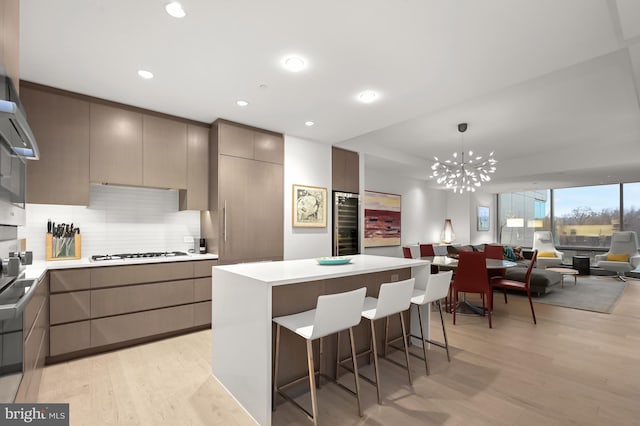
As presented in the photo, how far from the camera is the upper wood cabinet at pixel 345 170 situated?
489 centimetres

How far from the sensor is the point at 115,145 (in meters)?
3.26

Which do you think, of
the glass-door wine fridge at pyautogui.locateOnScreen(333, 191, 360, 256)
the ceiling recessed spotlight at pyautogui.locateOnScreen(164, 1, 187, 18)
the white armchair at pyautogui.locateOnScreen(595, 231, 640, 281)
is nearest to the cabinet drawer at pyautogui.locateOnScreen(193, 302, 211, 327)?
the glass-door wine fridge at pyautogui.locateOnScreen(333, 191, 360, 256)

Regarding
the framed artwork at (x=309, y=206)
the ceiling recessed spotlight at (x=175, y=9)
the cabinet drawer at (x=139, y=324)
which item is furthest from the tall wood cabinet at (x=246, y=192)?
the ceiling recessed spotlight at (x=175, y=9)

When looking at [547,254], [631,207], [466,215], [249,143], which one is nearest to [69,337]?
[249,143]

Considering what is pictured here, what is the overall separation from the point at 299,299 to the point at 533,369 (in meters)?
2.14

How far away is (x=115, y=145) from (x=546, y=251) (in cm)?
985

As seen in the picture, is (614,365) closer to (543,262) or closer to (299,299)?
(299,299)

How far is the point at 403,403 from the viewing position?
211cm

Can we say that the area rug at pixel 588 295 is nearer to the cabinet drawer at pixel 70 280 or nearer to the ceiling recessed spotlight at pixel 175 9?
the ceiling recessed spotlight at pixel 175 9

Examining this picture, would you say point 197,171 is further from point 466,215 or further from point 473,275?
point 466,215

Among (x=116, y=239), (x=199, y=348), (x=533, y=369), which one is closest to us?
(x=533, y=369)

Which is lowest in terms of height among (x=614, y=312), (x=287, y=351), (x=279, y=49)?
(x=614, y=312)

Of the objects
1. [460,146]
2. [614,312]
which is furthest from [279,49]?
[614,312]

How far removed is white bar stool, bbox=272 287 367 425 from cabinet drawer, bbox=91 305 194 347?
5.80 ft
